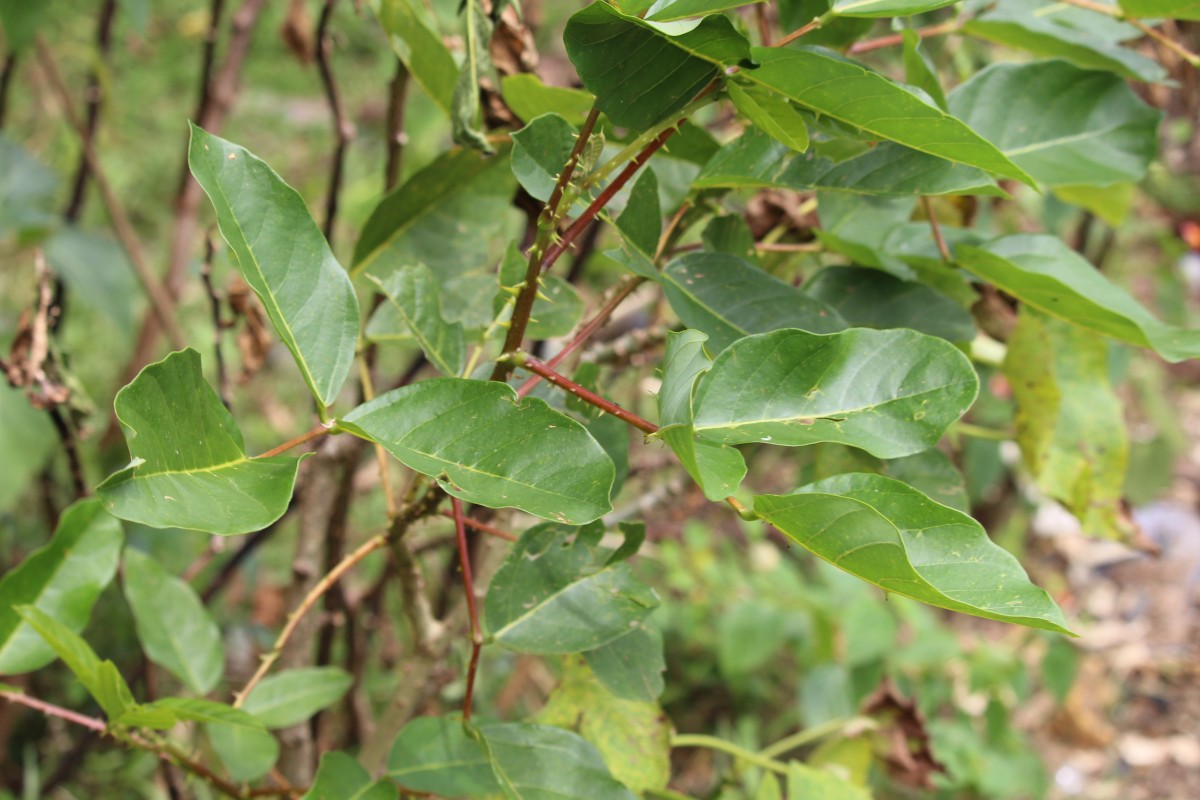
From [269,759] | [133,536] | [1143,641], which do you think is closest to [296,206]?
[269,759]

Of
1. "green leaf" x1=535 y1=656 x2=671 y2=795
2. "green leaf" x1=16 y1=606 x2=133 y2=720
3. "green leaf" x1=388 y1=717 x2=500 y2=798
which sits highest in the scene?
"green leaf" x1=16 y1=606 x2=133 y2=720

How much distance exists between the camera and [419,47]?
0.64 m

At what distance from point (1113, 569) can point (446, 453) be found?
289 centimetres

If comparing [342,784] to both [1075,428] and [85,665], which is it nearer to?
[85,665]

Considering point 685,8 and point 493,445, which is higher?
point 685,8

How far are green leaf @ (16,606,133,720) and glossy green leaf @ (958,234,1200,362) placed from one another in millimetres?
533

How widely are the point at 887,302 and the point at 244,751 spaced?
524 millimetres

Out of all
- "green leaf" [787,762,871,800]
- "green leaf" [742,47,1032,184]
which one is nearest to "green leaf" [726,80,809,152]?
"green leaf" [742,47,1032,184]

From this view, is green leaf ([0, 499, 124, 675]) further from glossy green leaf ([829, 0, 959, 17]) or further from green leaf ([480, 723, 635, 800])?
glossy green leaf ([829, 0, 959, 17])

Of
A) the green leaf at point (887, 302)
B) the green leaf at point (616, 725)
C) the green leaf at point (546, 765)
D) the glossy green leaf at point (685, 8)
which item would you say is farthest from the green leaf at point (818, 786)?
the glossy green leaf at point (685, 8)

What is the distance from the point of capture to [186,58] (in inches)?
130

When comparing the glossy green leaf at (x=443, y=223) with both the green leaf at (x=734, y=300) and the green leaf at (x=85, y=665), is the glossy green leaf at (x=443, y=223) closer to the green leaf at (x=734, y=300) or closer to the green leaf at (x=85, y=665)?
the green leaf at (x=734, y=300)

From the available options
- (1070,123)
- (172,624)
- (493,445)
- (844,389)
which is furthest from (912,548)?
(172,624)

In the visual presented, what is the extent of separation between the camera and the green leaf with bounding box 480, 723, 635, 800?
0.52 meters
